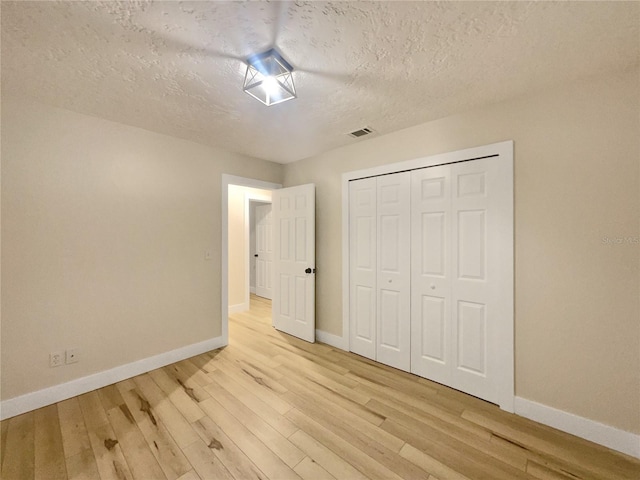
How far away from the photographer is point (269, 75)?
5.25 feet

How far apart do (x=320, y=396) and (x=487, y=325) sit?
5.10 feet

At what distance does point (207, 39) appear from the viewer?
4.55ft

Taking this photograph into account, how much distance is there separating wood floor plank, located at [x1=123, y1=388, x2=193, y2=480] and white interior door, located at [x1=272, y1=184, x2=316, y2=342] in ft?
5.85

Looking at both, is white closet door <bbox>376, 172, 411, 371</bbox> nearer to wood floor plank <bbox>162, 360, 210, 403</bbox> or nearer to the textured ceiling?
the textured ceiling

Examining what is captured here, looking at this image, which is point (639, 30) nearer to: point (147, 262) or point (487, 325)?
point (487, 325)

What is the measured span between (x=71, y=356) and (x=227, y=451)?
5.67 ft

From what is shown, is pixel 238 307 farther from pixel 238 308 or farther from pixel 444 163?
pixel 444 163

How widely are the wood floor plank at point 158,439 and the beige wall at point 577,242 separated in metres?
2.48

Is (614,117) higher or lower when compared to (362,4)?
lower

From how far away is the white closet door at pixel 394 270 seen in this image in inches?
101

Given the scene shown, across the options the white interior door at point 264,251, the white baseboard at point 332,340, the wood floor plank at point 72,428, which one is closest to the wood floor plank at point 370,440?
the white baseboard at point 332,340

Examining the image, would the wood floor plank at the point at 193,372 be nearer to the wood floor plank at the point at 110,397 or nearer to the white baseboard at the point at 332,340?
the wood floor plank at the point at 110,397

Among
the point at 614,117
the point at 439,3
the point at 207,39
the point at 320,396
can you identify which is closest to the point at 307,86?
the point at 207,39

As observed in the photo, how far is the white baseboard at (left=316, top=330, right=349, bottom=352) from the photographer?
120 inches
